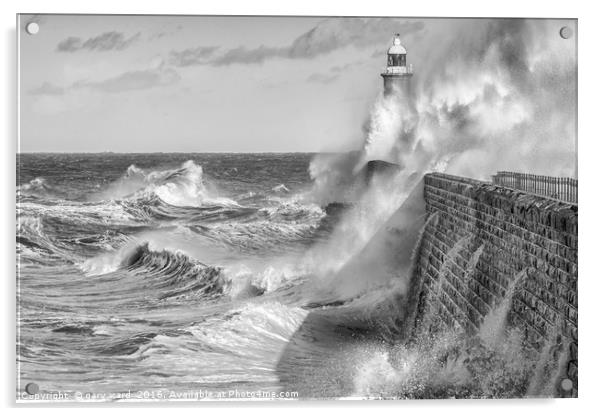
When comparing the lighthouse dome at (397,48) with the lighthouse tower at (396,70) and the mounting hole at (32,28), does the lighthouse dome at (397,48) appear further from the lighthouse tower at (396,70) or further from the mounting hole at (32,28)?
the mounting hole at (32,28)

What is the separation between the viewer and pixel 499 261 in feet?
32.8

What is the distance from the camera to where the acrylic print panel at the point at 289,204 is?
10.2 m

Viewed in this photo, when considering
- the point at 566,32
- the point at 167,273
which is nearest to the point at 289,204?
the point at 167,273

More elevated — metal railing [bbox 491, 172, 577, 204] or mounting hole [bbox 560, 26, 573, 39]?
mounting hole [bbox 560, 26, 573, 39]

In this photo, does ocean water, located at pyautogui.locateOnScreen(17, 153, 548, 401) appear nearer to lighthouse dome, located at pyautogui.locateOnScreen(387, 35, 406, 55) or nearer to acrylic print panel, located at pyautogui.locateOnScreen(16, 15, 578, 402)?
acrylic print panel, located at pyautogui.locateOnScreen(16, 15, 578, 402)

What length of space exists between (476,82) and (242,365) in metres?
4.23

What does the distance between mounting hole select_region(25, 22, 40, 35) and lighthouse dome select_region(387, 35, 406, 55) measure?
3681 millimetres

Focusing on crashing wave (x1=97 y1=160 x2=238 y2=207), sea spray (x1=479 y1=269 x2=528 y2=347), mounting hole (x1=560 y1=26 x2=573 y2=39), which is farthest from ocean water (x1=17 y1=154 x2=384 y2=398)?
mounting hole (x1=560 y1=26 x2=573 y2=39)

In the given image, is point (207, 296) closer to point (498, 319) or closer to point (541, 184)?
point (498, 319)

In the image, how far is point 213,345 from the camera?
1090 centimetres

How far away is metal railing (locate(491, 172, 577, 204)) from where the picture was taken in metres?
9.38

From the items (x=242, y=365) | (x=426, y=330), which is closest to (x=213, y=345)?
(x=242, y=365)

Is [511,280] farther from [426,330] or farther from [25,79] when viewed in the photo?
[25,79]

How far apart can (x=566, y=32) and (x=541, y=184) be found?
5.27 feet
